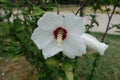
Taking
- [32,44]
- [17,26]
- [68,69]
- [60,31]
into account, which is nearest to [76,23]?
[60,31]

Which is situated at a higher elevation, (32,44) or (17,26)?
(17,26)

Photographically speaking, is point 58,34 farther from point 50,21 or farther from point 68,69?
point 68,69

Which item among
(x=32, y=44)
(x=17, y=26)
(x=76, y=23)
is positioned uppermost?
(x=76, y=23)

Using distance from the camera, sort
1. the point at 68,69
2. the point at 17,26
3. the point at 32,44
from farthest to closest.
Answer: the point at 32,44, the point at 17,26, the point at 68,69

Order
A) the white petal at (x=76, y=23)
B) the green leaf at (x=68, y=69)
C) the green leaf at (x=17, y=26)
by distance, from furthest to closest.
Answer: the green leaf at (x=17, y=26), the green leaf at (x=68, y=69), the white petal at (x=76, y=23)

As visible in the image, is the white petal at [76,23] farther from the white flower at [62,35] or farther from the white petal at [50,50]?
the white petal at [50,50]

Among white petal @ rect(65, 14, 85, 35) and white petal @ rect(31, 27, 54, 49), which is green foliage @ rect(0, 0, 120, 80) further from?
white petal @ rect(65, 14, 85, 35)

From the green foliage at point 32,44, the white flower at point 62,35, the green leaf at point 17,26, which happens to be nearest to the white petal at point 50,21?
the white flower at point 62,35

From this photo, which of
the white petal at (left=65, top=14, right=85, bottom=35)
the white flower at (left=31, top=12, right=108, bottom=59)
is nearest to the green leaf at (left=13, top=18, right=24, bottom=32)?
the white flower at (left=31, top=12, right=108, bottom=59)
